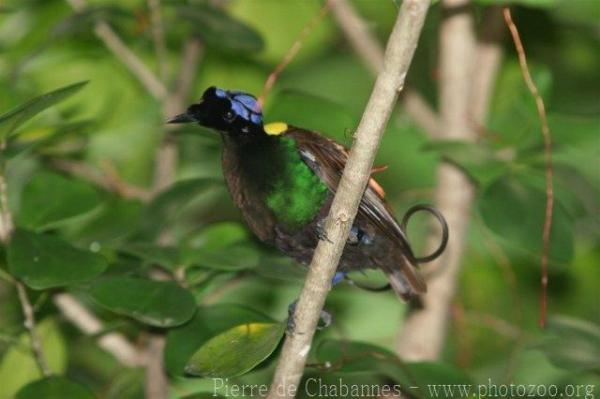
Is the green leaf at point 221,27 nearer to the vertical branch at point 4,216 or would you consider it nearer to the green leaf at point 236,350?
the vertical branch at point 4,216

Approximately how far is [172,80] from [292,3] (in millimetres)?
432

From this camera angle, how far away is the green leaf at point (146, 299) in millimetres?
2172

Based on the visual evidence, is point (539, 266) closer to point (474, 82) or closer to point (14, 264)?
point (474, 82)

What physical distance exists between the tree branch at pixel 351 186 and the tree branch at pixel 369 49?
1236 millimetres

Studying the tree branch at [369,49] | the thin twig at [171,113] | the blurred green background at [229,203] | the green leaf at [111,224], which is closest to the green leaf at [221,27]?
the blurred green background at [229,203]

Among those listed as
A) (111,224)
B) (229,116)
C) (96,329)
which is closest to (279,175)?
(229,116)

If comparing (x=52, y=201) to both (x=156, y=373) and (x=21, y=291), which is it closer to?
(x=21, y=291)

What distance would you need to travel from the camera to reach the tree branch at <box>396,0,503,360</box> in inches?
110

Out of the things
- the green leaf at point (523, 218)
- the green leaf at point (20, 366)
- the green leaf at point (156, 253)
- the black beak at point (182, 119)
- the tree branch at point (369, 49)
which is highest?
the tree branch at point (369, 49)

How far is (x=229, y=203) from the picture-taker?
3811 millimetres

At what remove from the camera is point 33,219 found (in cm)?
244

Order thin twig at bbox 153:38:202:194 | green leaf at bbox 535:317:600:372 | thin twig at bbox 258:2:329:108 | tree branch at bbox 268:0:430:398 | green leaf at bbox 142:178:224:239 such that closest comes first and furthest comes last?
tree branch at bbox 268:0:430:398
green leaf at bbox 535:317:600:372
thin twig at bbox 258:2:329:108
green leaf at bbox 142:178:224:239
thin twig at bbox 153:38:202:194

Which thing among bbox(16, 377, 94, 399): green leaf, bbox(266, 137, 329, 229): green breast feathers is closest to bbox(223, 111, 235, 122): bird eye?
bbox(266, 137, 329, 229): green breast feathers

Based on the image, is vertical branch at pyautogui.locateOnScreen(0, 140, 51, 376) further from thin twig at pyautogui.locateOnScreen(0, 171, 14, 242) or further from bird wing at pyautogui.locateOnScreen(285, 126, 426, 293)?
bird wing at pyautogui.locateOnScreen(285, 126, 426, 293)
